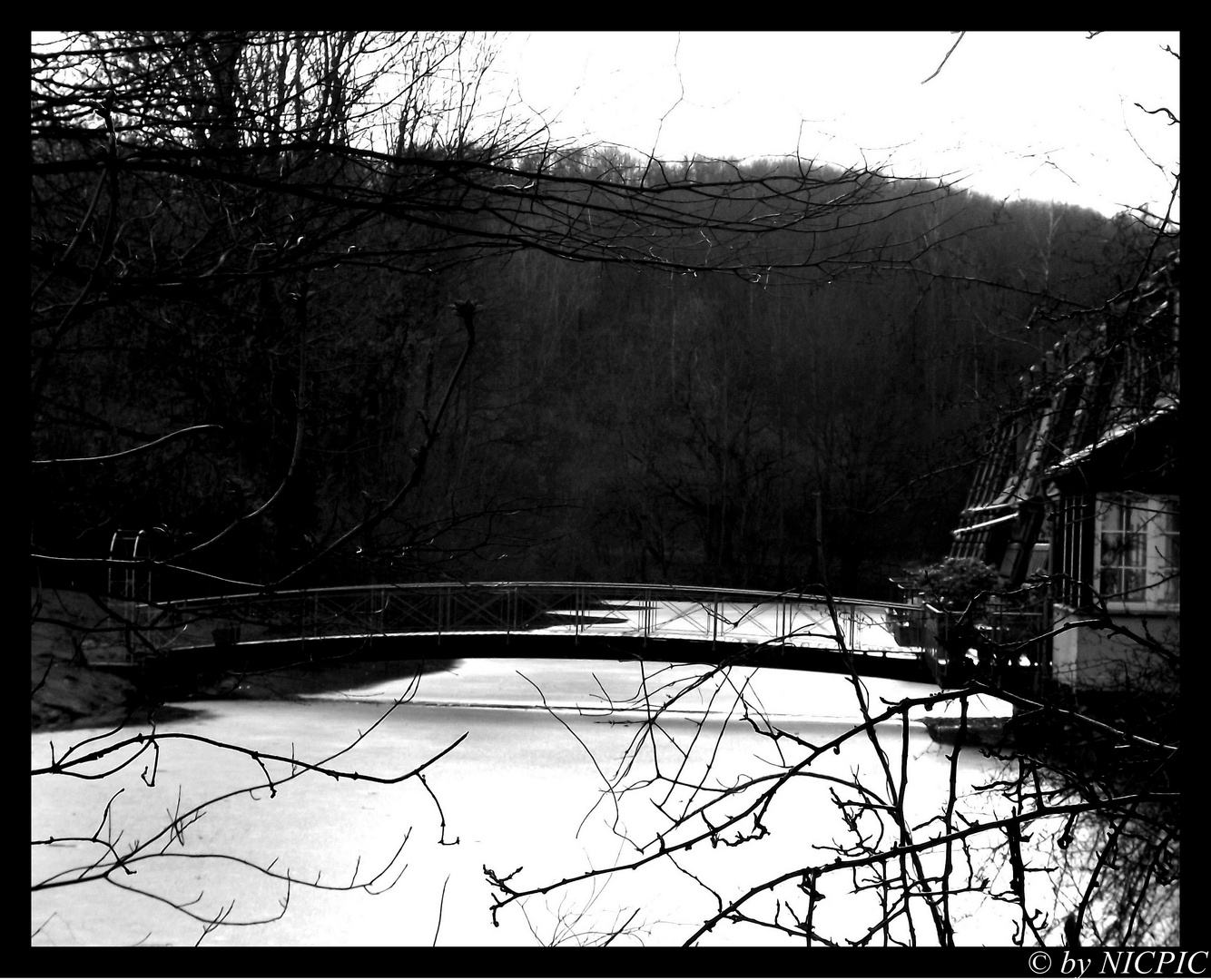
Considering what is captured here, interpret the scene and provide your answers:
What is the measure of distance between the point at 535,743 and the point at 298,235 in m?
11.1

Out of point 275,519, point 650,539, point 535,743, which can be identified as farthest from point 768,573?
point 275,519

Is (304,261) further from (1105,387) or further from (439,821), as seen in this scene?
(439,821)

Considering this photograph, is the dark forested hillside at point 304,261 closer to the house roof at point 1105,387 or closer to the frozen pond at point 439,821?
the house roof at point 1105,387

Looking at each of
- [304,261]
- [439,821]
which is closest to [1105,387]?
[304,261]

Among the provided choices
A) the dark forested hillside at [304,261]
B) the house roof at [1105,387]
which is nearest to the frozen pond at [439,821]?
the dark forested hillside at [304,261]

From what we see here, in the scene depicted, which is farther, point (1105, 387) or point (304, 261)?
point (1105, 387)

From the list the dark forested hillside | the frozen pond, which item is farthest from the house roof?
the frozen pond

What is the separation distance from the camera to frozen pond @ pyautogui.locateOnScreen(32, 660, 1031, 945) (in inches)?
203

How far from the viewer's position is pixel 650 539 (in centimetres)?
2331

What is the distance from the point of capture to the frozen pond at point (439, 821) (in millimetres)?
5156

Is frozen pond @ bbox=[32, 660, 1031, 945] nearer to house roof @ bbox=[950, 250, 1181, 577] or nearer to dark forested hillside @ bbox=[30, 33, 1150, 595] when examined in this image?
dark forested hillside @ bbox=[30, 33, 1150, 595]

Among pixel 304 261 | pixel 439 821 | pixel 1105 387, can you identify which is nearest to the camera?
pixel 304 261

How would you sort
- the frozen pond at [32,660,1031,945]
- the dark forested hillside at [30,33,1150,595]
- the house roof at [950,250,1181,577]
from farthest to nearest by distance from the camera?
1. the frozen pond at [32,660,1031,945]
2. the house roof at [950,250,1181,577]
3. the dark forested hillside at [30,33,1150,595]

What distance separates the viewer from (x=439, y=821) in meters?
3.65
